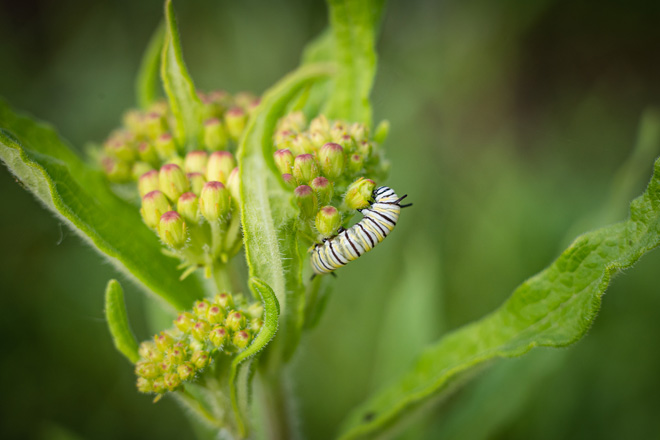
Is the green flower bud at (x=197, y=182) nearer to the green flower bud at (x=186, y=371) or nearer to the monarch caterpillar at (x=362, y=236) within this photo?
the monarch caterpillar at (x=362, y=236)

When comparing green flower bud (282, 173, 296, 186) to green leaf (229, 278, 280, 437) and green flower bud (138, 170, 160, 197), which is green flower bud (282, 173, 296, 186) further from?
green flower bud (138, 170, 160, 197)

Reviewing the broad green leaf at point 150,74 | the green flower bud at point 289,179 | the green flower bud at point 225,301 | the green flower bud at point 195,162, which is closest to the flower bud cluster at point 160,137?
the green flower bud at point 195,162

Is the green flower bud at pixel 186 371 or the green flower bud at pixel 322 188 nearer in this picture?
the green flower bud at pixel 186 371

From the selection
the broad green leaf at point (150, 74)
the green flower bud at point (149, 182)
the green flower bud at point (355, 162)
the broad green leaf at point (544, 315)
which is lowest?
the broad green leaf at point (544, 315)

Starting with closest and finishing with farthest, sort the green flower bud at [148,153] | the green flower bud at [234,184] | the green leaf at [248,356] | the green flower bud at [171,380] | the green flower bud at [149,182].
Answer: the green leaf at [248,356] < the green flower bud at [171,380] < the green flower bud at [234,184] < the green flower bud at [149,182] < the green flower bud at [148,153]

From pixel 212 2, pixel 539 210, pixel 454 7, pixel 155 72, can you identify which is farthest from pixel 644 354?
pixel 212 2

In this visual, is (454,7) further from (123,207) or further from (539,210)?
(123,207)

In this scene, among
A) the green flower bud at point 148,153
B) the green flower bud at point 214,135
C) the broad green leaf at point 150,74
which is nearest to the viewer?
the green flower bud at point 214,135
